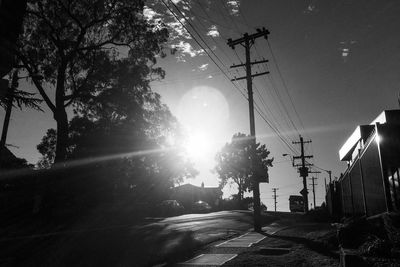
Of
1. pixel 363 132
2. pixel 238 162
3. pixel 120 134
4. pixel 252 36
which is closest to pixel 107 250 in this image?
pixel 363 132

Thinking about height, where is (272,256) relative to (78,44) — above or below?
below

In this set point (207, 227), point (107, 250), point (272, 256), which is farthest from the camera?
point (207, 227)

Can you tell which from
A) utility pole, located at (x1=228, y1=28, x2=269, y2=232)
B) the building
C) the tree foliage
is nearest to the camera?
the building

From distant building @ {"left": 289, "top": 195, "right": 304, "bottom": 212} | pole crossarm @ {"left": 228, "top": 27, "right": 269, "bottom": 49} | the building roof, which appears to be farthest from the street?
distant building @ {"left": 289, "top": 195, "right": 304, "bottom": 212}

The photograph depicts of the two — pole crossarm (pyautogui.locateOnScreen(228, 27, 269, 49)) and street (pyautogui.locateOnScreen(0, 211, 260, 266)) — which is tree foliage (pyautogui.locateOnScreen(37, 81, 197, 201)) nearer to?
pole crossarm (pyautogui.locateOnScreen(228, 27, 269, 49))

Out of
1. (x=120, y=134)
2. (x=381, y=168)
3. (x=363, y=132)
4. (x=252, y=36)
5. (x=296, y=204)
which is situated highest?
(x=252, y=36)

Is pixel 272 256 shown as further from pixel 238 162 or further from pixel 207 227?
pixel 238 162

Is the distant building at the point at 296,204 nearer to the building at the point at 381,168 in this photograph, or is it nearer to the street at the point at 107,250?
the street at the point at 107,250

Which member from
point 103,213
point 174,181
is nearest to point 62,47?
point 103,213

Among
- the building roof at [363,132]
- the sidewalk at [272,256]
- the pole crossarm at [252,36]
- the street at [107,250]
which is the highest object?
the pole crossarm at [252,36]

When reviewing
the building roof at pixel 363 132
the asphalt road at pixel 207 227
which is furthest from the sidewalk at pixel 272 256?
the building roof at pixel 363 132

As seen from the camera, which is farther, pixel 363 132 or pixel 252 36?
pixel 252 36

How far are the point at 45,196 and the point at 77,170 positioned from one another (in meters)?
4.48

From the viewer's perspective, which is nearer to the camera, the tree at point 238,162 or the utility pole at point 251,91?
the utility pole at point 251,91
